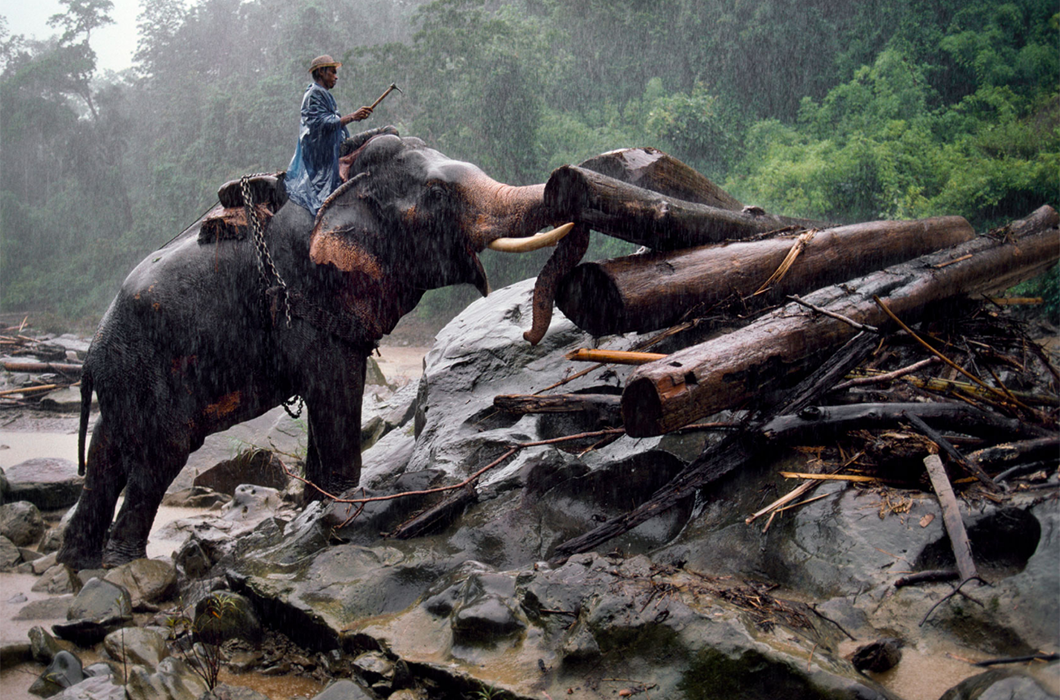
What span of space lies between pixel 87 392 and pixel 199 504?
212 centimetres

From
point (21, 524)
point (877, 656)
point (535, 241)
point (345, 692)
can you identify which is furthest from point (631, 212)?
point (21, 524)

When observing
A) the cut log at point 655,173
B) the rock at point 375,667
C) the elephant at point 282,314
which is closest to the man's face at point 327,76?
the elephant at point 282,314

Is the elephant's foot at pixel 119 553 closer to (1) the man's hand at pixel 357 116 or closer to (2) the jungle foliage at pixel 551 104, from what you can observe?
(1) the man's hand at pixel 357 116

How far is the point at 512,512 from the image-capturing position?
145 inches

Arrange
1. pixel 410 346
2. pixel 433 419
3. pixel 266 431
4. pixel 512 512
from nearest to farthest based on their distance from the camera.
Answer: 1. pixel 512 512
2. pixel 433 419
3. pixel 266 431
4. pixel 410 346

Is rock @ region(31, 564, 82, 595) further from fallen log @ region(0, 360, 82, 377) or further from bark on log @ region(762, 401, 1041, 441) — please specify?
fallen log @ region(0, 360, 82, 377)

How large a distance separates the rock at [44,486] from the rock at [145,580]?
237 cm

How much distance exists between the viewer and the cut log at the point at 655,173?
143 inches

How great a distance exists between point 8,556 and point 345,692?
3.22m

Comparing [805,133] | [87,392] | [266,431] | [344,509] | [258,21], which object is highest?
[258,21]

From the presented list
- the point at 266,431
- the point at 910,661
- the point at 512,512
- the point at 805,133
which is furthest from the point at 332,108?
the point at 805,133

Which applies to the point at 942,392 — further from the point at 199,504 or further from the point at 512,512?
the point at 199,504

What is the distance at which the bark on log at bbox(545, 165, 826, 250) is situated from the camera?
3072 millimetres

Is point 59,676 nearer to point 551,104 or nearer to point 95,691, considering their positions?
point 95,691
